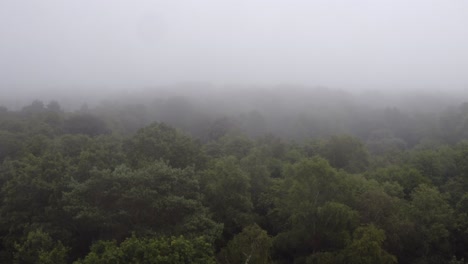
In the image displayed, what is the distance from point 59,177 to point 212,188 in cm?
1164

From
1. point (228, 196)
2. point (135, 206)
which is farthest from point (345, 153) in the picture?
point (135, 206)

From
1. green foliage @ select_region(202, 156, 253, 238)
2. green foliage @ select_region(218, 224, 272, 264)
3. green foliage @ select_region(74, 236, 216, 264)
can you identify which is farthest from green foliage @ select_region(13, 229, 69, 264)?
green foliage @ select_region(202, 156, 253, 238)

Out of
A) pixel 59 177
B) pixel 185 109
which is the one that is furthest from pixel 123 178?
pixel 185 109

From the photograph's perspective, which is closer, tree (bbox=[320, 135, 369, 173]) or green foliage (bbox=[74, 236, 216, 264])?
green foliage (bbox=[74, 236, 216, 264])

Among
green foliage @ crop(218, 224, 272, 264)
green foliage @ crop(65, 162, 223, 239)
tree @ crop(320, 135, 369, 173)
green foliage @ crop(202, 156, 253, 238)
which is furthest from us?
tree @ crop(320, 135, 369, 173)

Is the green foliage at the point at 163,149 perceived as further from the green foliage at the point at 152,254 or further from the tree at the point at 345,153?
the tree at the point at 345,153

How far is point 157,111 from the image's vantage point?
10725cm

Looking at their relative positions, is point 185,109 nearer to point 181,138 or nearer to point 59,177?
point 181,138

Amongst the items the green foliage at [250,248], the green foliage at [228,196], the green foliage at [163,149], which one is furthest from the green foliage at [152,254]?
the green foliage at [163,149]

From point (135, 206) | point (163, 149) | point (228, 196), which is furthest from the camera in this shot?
point (163, 149)

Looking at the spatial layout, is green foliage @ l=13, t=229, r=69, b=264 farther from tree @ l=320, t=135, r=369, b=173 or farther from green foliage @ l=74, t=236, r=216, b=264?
tree @ l=320, t=135, r=369, b=173

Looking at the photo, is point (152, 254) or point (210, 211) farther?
point (210, 211)

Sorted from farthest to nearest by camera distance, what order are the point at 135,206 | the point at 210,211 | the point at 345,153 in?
1. the point at 345,153
2. the point at 210,211
3. the point at 135,206

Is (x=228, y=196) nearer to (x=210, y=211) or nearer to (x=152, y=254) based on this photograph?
(x=210, y=211)
